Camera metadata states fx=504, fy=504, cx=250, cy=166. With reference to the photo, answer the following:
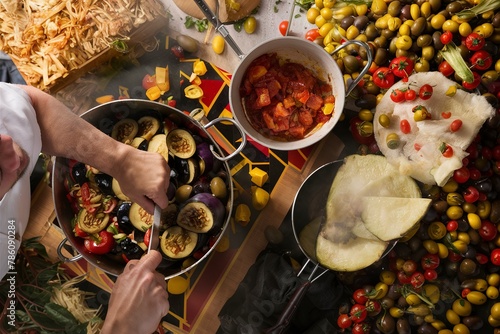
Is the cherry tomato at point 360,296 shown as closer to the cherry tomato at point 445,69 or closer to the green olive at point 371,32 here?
the cherry tomato at point 445,69

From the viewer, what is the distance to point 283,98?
7.86 ft

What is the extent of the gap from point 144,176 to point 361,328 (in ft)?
4.23

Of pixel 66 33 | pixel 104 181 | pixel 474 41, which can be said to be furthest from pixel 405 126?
pixel 66 33

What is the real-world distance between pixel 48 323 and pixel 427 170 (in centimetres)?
187

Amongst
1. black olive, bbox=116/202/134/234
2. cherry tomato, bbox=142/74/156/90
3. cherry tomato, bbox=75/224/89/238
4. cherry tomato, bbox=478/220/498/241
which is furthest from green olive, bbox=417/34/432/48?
cherry tomato, bbox=75/224/89/238

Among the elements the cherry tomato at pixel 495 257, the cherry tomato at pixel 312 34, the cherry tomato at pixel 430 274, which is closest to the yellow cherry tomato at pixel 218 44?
the cherry tomato at pixel 312 34

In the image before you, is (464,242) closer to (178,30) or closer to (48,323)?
(178,30)

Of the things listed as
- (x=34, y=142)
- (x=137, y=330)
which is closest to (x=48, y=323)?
(x=137, y=330)

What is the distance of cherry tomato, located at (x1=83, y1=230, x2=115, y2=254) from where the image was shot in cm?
228

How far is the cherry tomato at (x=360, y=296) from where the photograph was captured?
95.0 inches

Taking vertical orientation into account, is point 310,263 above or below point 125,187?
below

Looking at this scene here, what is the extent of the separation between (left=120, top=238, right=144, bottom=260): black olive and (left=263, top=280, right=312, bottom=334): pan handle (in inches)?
27.0

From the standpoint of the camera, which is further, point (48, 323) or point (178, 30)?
point (178, 30)

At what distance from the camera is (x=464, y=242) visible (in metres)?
2.39
